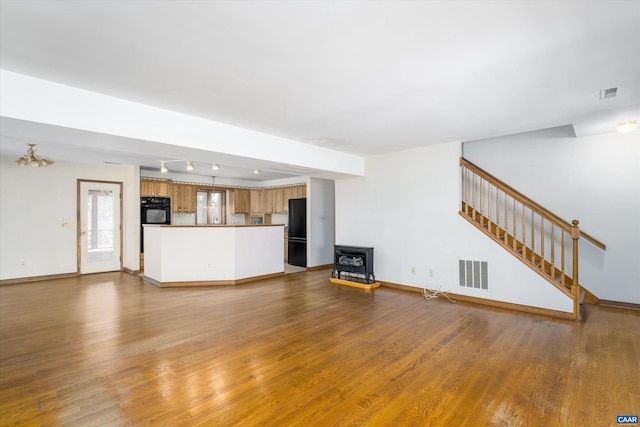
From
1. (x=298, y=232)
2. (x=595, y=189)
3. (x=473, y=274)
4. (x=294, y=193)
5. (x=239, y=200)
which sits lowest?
(x=473, y=274)

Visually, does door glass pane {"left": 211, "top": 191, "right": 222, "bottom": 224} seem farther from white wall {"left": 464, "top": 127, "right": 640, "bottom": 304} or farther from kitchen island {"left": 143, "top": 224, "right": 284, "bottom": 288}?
white wall {"left": 464, "top": 127, "right": 640, "bottom": 304}

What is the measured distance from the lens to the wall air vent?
2.89 m

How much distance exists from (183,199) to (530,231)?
789cm

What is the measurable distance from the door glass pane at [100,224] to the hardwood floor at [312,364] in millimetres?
2485

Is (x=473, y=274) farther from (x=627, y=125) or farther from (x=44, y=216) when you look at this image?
(x=44, y=216)

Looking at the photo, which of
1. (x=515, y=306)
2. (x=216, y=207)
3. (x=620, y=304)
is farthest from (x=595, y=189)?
(x=216, y=207)

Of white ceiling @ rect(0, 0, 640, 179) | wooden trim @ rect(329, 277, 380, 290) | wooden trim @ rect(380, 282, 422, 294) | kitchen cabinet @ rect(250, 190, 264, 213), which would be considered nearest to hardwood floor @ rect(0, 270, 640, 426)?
wooden trim @ rect(380, 282, 422, 294)

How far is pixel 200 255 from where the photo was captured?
19.2 feet

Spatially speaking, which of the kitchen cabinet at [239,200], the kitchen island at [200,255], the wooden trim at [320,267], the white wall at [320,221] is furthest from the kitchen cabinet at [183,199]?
the wooden trim at [320,267]

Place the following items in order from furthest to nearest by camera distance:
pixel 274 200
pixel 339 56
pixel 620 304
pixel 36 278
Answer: pixel 274 200 → pixel 36 278 → pixel 620 304 → pixel 339 56

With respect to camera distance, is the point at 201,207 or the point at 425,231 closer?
the point at 425,231

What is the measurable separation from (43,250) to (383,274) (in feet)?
22.8

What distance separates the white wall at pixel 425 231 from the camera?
4.38 metres

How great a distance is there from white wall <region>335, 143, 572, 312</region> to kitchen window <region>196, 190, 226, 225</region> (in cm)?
474
